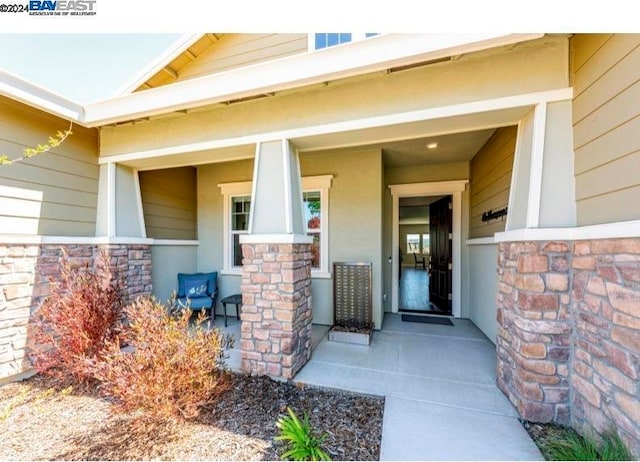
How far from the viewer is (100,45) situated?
3330mm

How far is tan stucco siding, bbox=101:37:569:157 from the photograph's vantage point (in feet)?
7.34

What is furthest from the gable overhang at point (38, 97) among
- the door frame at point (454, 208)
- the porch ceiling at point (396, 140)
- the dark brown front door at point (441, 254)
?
the dark brown front door at point (441, 254)

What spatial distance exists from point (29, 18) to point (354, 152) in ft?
13.1

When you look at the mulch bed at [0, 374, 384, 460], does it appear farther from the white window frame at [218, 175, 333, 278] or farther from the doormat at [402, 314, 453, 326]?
the doormat at [402, 314, 453, 326]

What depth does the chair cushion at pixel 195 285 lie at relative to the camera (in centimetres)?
484

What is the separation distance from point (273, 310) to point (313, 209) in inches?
94.8

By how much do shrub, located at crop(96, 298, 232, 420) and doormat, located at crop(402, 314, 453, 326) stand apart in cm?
380

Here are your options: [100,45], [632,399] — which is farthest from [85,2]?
[632,399]

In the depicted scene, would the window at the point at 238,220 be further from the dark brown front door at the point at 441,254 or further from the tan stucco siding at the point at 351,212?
the dark brown front door at the point at 441,254

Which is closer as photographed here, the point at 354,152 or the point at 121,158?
the point at 121,158

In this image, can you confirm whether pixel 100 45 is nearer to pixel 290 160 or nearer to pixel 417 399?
pixel 290 160

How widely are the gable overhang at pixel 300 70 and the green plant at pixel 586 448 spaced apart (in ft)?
9.62

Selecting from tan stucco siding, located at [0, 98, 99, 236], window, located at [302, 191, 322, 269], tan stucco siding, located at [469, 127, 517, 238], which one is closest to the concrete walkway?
window, located at [302, 191, 322, 269]

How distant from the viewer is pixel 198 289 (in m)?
4.88
